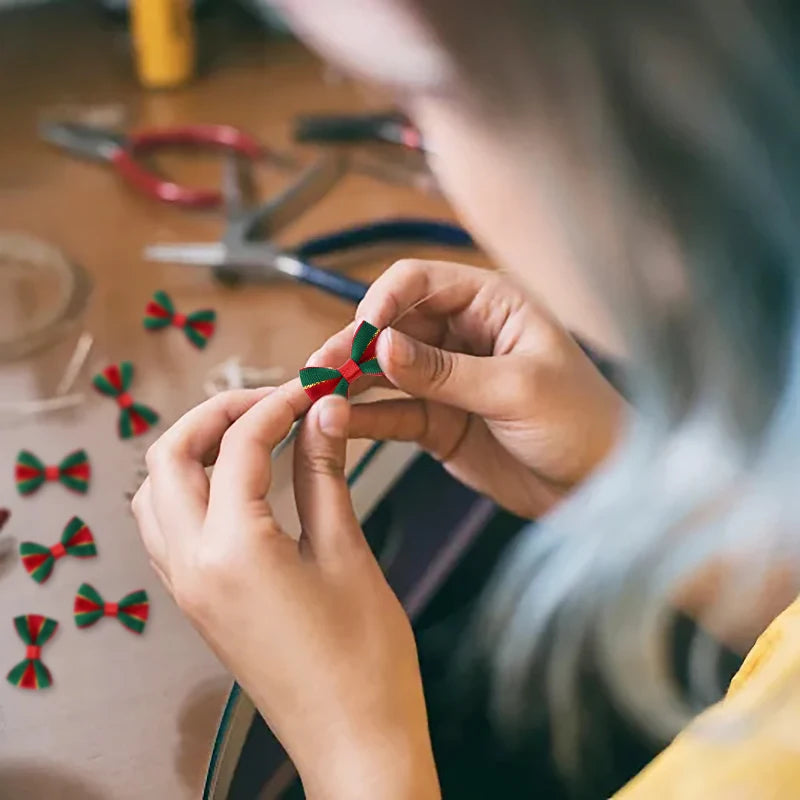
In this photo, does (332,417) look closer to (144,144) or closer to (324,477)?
(324,477)

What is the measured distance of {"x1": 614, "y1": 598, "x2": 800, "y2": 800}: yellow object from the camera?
30 centimetres

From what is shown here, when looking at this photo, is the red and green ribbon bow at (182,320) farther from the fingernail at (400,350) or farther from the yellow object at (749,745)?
the yellow object at (749,745)

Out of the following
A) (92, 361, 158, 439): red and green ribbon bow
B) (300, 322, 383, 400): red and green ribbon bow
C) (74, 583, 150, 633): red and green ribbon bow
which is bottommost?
(74, 583, 150, 633): red and green ribbon bow

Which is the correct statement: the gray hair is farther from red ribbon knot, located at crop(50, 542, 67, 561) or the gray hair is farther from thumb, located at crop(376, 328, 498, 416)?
red ribbon knot, located at crop(50, 542, 67, 561)

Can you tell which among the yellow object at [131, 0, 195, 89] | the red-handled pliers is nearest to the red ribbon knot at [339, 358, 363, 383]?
the red-handled pliers

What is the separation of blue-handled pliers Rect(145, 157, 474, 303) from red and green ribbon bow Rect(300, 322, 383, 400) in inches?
6.6

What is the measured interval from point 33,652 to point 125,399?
17 centimetres

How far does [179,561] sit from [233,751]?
10cm

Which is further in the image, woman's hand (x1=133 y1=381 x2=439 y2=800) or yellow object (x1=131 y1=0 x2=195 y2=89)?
yellow object (x1=131 y1=0 x2=195 y2=89)

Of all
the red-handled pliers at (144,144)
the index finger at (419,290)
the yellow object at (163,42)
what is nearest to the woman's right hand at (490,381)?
the index finger at (419,290)

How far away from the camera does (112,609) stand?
19.1 inches

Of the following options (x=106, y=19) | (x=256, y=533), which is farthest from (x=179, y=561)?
(x=106, y=19)

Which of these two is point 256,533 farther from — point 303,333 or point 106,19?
point 106,19

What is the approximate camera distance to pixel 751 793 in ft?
1.00
